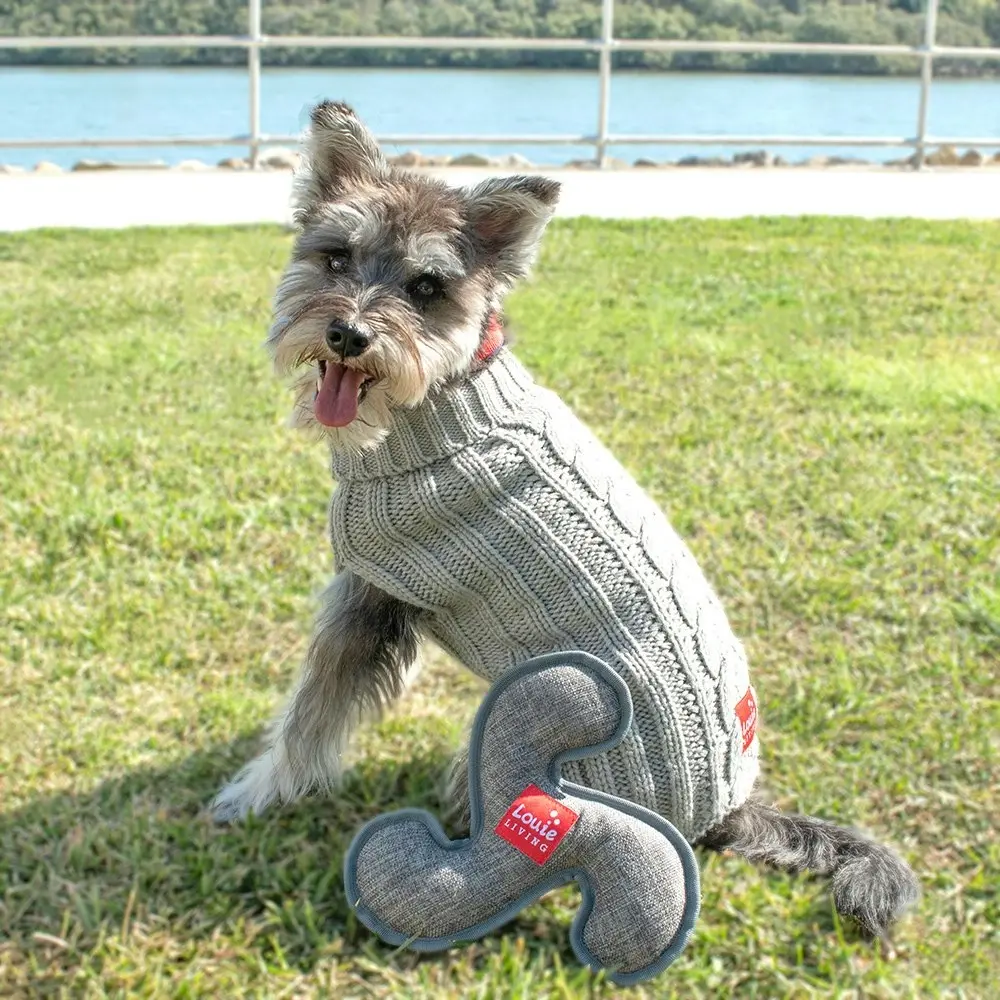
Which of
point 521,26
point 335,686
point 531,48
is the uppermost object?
point 521,26

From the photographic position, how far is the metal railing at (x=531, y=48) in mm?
12781

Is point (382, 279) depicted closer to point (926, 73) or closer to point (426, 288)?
point (426, 288)

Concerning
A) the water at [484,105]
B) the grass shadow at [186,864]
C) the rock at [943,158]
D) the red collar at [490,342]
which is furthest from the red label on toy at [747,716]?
the rock at [943,158]

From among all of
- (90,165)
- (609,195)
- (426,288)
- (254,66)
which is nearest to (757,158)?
(609,195)

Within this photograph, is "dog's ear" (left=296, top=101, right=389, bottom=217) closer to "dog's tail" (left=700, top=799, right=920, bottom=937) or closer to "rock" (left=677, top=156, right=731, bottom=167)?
"dog's tail" (left=700, top=799, right=920, bottom=937)

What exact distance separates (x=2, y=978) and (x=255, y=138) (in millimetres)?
10985

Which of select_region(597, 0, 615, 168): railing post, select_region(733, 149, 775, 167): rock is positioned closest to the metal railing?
select_region(597, 0, 615, 168): railing post

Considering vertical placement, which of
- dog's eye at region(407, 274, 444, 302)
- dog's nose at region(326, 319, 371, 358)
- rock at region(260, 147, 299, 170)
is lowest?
rock at region(260, 147, 299, 170)

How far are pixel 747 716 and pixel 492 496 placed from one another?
2.84 feet

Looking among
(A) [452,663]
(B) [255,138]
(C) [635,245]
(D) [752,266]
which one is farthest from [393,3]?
(A) [452,663]

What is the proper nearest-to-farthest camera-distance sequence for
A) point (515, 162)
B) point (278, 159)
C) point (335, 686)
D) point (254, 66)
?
point (335, 686) < point (254, 66) < point (278, 159) < point (515, 162)

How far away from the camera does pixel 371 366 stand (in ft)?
10.5

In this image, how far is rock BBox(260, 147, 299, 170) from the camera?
45.5ft

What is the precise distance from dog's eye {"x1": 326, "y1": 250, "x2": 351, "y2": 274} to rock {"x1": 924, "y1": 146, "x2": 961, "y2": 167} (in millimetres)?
14286
